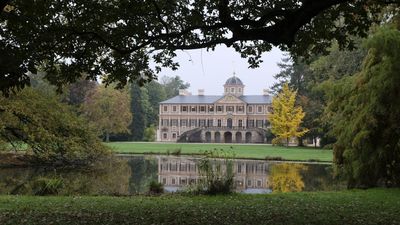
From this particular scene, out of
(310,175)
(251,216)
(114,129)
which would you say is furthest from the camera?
(114,129)

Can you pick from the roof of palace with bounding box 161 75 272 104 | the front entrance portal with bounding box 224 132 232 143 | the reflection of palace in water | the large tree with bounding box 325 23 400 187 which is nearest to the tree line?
the large tree with bounding box 325 23 400 187

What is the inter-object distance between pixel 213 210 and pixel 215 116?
3109 inches

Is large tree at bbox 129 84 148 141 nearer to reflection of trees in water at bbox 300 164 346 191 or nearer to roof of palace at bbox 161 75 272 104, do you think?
roof of palace at bbox 161 75 272 104

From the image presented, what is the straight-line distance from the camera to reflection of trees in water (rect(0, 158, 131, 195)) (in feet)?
49.6

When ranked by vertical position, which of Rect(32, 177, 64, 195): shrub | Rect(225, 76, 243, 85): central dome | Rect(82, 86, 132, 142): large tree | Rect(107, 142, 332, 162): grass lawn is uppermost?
Rect(225, 76, 243, 85): central dome

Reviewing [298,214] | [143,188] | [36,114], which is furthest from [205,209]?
[36,114]

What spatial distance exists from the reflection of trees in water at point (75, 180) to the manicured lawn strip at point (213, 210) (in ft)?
12.5

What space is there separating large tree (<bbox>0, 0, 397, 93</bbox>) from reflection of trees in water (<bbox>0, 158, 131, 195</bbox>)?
542cm

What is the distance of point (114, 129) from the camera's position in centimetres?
6262

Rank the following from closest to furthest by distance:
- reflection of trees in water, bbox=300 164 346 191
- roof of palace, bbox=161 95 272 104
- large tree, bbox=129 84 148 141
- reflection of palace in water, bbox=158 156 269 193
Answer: reflection of trees in water, bbox=300 164 346 191, reflection of palace in water, bbox=158 156 269 193, large tree, bbox=129 84 148 141, roof of palace, bbox=161 95 272 104

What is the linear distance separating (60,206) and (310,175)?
14600 millimetres

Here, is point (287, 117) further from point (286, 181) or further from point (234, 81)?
point (234, 81)

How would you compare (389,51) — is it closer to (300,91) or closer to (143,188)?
(143,188)

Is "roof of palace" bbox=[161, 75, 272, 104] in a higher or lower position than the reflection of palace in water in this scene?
higher
